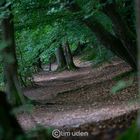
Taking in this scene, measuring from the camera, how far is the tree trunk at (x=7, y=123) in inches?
130

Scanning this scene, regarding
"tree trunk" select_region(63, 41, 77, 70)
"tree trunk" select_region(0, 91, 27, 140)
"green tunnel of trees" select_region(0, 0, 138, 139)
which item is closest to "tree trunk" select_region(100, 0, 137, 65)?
"green tunnel of trees" select_region(0, 0, 138, 139)

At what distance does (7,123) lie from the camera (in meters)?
3.36

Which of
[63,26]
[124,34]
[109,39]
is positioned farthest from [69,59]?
[124,34]

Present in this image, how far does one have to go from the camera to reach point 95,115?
10.1 metres

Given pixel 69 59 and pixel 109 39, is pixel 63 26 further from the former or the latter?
pixel 69 59

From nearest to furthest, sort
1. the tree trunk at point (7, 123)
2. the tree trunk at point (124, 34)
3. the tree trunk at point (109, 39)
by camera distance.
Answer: the tree trunk at point (7, 123), the tree trunk at point (124, 34), the tree trunk at point (109, 39)

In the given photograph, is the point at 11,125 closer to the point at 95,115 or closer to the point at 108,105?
the point at 95,115

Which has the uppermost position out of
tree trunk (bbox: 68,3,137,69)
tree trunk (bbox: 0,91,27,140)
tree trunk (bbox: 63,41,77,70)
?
tree trunk (bbox: 0,91,27,140)

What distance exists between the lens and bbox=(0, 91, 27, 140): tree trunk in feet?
10.8

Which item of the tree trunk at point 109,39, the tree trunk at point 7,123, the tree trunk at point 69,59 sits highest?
the tree trunk at point 7,123

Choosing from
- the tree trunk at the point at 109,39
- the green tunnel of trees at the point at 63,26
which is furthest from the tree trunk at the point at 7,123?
the tree trunk at the point at 109,39

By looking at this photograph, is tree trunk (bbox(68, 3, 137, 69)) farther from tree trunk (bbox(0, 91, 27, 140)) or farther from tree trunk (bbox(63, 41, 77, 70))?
tree trunk (bbox(63, 41, 77, 70))

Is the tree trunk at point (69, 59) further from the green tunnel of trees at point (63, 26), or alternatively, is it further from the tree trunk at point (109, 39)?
the tree trunk at point (109, 39)

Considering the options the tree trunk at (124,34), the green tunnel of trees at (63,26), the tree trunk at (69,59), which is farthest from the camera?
the tree trunk at (69,59)
